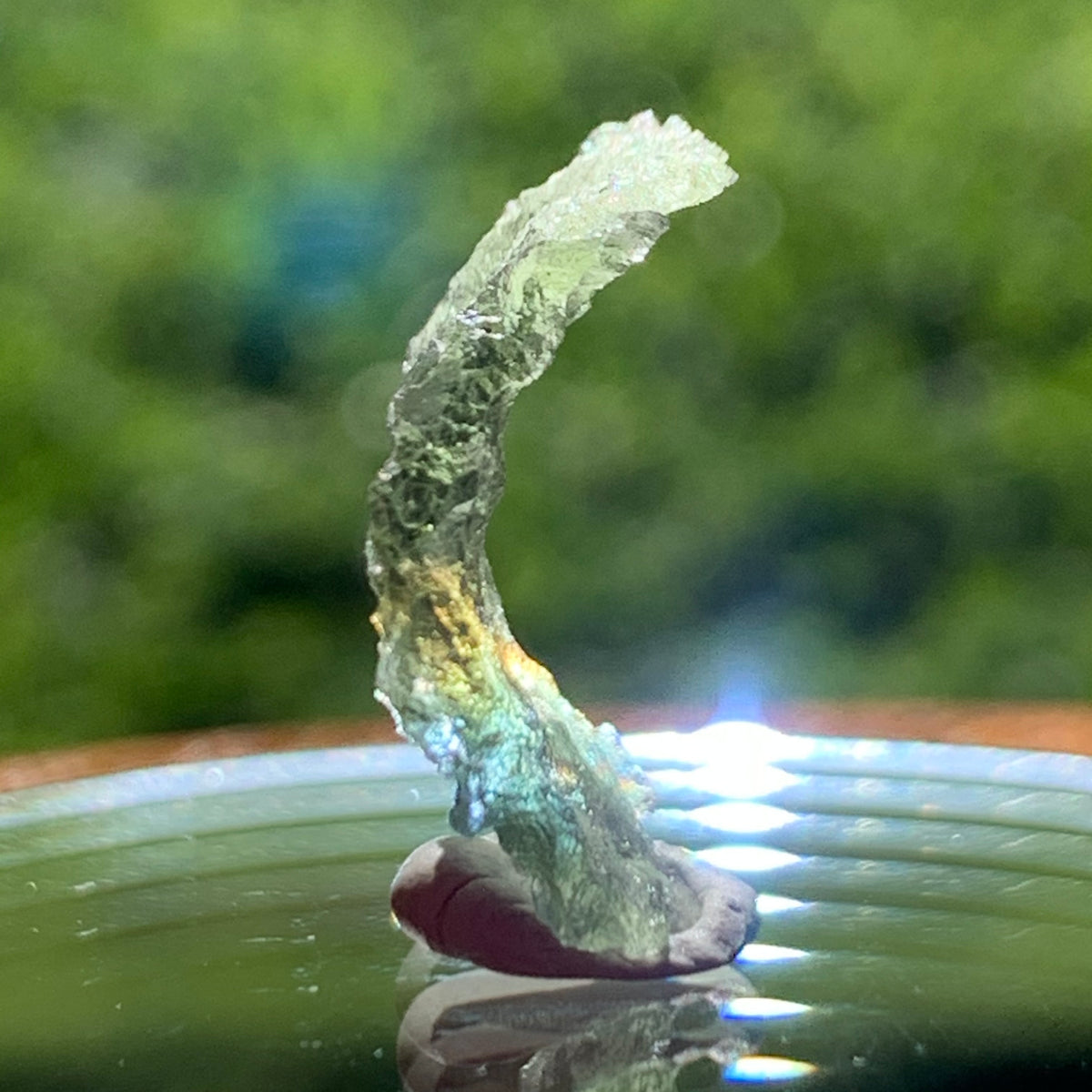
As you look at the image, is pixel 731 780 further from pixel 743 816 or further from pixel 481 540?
pixel 481 540

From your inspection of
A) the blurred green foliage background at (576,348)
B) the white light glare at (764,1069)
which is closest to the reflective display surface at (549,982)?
the white light glare at (764,1069)

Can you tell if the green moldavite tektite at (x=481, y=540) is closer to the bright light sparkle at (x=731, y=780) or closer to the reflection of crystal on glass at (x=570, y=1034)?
the reflection of crystal on glass at (x=570, y=1034)

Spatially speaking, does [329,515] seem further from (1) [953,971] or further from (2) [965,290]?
(1) [953,971]

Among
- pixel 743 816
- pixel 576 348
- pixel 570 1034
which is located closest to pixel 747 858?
pixel 743 816

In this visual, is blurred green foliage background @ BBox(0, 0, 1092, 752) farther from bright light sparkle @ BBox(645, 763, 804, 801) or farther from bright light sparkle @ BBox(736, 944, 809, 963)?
bright light sparkle @ BBox(736, 944, 809, 963)

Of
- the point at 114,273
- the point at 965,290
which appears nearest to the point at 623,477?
the point at 965,290
